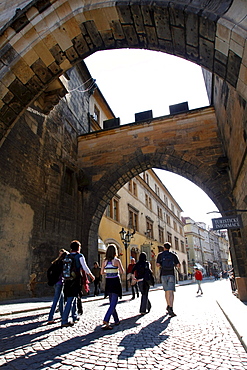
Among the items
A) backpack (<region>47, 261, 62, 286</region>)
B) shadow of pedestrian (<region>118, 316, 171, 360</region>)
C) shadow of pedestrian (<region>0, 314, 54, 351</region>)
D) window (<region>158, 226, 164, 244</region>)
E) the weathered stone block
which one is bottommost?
shadow of pedestrian (<region>118, 316, 171, 360</region>)

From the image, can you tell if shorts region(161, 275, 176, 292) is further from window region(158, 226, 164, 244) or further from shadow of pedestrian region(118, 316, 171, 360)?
window region(158, 226, 164, 244)

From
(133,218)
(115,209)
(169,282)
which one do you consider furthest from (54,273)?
(133,218)

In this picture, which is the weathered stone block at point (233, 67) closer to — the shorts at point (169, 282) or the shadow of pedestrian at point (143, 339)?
the shadow of pedestrian at point (143, 339)

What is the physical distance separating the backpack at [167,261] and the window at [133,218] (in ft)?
47.8

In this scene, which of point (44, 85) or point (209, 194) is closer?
point (44, 85)

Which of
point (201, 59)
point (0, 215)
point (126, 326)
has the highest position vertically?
point (201, 59)

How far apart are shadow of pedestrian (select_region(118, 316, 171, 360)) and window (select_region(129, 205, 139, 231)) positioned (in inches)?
634

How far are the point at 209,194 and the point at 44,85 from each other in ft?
25.8

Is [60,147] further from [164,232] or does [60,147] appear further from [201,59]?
[164,232]

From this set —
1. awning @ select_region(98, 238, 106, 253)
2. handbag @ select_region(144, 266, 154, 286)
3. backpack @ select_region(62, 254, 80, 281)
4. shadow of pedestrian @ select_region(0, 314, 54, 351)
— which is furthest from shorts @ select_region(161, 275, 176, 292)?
awning @ select_region(98, 238, 106, 253)

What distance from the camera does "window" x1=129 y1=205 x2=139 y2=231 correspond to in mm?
20425

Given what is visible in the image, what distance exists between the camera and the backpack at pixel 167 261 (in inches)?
214

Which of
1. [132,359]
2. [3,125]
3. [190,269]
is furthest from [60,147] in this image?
[190,269]

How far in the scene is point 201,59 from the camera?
13.3 feet
